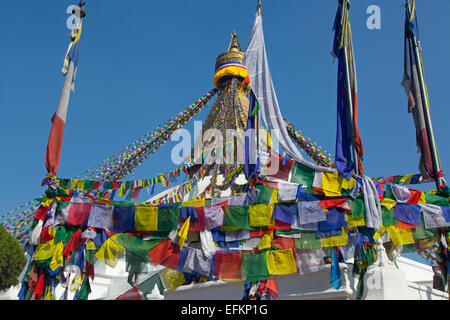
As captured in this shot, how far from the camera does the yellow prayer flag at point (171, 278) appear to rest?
8.69 m

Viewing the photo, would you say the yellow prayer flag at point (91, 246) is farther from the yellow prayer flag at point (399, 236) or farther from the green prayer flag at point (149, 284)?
the yellow prayer flag at point (399, 236)

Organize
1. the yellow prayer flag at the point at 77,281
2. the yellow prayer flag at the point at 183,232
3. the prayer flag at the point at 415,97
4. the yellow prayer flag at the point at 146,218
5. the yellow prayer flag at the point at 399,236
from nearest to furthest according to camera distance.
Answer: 1. the yellow prayer flag at the point at 399,236
2. the yellow prayer flag at the point at 183,232
3. the yellow prayer flag at the point at 77,281
4. the yellow prayer flag at the point at 146,218
5. the prayer flag at the point at 415,97

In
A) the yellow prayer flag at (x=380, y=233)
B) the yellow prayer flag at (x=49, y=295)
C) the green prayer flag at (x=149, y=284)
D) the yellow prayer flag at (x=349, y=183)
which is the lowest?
the yellow prayer flag at (x=49, y=295)

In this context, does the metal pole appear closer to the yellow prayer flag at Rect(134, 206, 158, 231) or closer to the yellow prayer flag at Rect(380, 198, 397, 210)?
the yellow prayer flag at Rect(380, 198, 397, 210)

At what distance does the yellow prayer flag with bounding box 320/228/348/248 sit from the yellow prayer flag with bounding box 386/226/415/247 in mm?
894

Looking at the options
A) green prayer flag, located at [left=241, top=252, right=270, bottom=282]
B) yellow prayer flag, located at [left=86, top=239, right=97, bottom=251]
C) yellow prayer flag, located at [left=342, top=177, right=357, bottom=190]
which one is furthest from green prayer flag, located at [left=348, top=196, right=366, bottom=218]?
yellow prayer flag, located at [left=86, top=239, right=97, bottom=251]

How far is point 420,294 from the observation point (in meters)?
9.09

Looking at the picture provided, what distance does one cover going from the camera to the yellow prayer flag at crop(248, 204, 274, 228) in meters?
8.46

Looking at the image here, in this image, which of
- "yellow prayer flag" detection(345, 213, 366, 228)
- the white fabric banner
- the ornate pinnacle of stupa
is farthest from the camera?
the ornate pinnacle of stupa

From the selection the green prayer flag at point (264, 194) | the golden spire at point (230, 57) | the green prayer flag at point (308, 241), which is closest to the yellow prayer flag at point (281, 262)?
the green prayer flag at point (308, 241)

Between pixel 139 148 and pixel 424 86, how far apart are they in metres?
9.78

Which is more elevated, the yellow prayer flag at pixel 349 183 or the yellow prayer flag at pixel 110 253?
the yellow prayer flag at pixel 349 183

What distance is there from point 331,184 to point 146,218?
3918mm

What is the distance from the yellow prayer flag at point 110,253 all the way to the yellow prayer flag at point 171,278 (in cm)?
99
